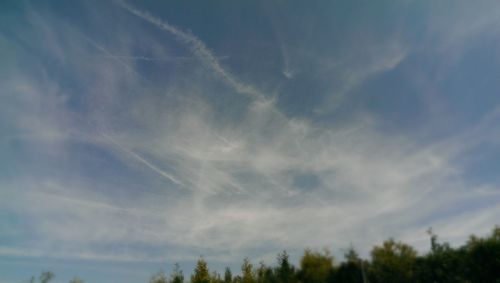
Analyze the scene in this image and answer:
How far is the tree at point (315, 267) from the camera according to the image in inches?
1784

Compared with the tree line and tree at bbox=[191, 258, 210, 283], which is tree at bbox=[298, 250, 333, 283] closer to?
the tree line

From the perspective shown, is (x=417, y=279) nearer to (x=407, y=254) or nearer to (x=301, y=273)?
(x=407, y=254)

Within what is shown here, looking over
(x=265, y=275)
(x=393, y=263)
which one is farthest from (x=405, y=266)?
(x=265, y=275)

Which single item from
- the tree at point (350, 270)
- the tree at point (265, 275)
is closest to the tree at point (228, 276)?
the tree at point (265, 275)

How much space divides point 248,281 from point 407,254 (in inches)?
963

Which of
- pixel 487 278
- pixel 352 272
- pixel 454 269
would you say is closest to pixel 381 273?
pixel 352 272

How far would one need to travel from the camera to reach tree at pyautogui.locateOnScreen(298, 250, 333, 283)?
45309mm

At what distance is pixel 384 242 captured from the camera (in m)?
42.9

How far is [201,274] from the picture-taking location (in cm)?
5119

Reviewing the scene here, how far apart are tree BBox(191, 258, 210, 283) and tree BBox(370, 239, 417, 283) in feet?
81.6

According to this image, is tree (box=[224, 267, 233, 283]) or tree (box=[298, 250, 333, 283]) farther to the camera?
tree (box=[224, 267, 233, 283])

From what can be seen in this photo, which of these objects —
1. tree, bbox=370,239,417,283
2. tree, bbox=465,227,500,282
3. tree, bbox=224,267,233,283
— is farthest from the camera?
tree, bbox=224,267,233,283

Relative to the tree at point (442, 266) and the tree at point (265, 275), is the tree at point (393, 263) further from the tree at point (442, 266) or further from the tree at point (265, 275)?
the tree at point (265, 275)

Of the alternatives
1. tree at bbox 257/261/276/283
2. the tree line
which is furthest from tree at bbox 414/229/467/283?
tree at bbox 257/261/276/283
